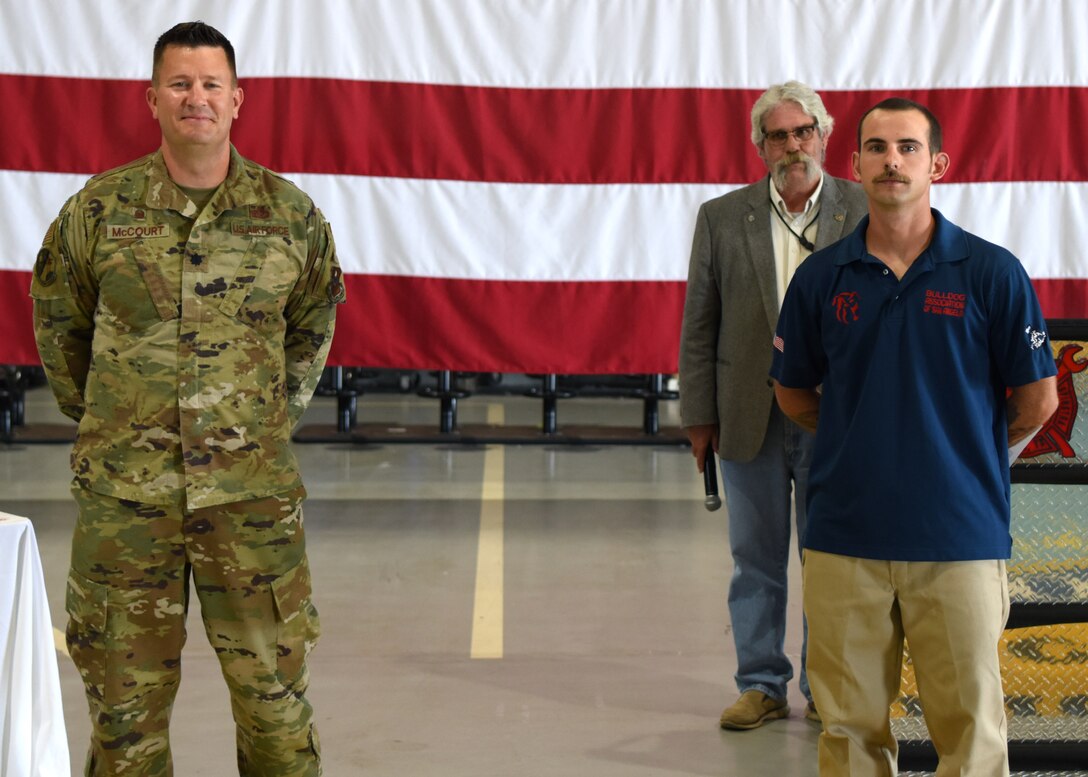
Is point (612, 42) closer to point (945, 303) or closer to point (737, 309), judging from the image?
point (737, 309)

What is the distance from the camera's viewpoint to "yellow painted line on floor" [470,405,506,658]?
398 cm

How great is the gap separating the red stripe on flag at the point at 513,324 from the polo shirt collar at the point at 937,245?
251cm

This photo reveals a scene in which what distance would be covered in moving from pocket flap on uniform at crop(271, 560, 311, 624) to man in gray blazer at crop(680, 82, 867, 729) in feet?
3.83


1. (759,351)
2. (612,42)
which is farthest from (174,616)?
(612,42)

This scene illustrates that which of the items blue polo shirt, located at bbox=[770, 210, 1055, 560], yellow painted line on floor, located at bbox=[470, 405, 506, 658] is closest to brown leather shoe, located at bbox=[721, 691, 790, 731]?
yellow painted line on floor, located at bbox=[470, 405, 506, 658]

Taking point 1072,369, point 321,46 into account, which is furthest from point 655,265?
point 1072,369

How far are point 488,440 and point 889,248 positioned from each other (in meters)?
5.79

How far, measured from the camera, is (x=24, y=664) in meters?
2.07

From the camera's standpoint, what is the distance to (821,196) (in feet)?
10.2

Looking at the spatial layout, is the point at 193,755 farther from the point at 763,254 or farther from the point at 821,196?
the point at 821,196

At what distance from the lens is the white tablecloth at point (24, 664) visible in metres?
2.06

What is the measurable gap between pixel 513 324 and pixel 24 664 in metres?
2.91

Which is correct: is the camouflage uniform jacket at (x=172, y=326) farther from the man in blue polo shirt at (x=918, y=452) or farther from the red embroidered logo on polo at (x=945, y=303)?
the red embroidered logo on polo at (x=945, y=303)

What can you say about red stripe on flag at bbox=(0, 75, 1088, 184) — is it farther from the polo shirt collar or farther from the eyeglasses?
the polo shirt collar
